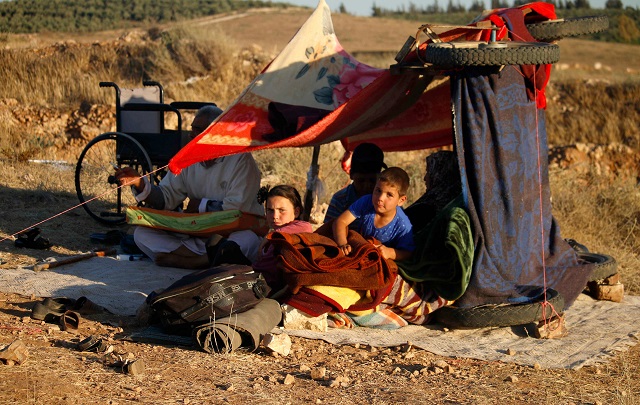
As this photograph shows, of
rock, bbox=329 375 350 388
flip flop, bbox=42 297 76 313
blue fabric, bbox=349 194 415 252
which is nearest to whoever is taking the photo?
rock, bbox=329 375 350 388

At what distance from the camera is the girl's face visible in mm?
5191

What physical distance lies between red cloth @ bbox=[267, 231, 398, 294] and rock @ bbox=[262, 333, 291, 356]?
0.47 metres

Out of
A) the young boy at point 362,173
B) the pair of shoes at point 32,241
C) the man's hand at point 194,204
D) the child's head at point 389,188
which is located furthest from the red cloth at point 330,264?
the pair of shoes at point 32,241

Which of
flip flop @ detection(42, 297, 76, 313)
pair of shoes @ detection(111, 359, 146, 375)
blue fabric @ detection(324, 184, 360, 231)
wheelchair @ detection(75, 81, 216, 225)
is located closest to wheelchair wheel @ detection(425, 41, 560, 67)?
blue fabric @ detection(324, 184, 360, 231)

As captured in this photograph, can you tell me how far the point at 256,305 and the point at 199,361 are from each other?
55cm

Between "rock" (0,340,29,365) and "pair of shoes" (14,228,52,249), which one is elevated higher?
"rock" (0,340,29,365)

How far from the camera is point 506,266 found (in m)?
4.93

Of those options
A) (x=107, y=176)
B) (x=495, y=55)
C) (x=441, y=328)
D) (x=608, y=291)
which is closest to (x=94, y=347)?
(x=441, y=328)

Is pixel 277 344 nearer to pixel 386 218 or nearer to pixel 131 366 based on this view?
pixel 131 366

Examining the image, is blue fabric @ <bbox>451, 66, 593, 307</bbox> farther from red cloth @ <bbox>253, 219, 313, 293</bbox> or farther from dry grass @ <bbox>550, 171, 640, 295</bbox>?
dry grass @ <bbox>550, 171, 640, 295</bbox>

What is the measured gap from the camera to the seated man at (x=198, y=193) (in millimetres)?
5996

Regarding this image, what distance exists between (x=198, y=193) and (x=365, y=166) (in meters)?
1.37

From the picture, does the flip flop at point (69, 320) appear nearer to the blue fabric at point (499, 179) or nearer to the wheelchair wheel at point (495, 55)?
the blue fabric at point (499, 179)

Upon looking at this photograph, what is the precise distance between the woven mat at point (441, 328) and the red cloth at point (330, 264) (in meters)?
0.30
